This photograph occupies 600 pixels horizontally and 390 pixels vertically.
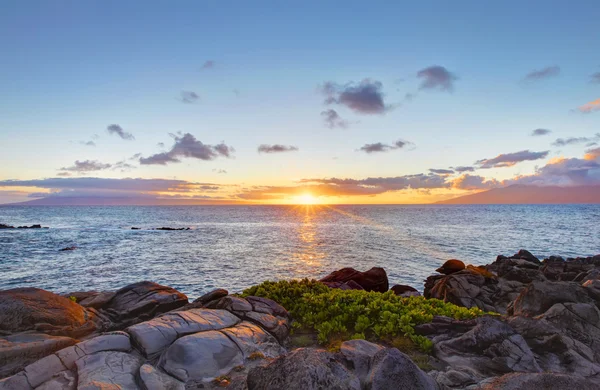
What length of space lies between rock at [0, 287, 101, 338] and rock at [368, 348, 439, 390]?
A: 391 inches

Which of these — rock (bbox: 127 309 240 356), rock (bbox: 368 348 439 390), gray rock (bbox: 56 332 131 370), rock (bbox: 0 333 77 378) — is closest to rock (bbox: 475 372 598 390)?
rock (bbox: 368 348 439 390)

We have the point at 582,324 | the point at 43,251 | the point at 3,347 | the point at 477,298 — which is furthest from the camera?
the point at 43,251

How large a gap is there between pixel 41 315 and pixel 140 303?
11.9 ft

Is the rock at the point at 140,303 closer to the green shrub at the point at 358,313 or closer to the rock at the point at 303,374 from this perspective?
the green shrub at the point at 358,313

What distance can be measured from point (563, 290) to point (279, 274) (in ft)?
85.8

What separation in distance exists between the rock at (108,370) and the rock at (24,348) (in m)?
1.96

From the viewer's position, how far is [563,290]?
13922 millimetres

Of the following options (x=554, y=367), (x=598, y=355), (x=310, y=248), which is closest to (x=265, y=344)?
(x=554, y=367)

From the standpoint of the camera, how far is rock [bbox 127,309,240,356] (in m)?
9.79

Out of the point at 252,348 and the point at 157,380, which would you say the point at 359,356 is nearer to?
the point at 252,348

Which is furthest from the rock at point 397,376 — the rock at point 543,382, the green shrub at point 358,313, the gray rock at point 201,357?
the gray rock at point 201,357

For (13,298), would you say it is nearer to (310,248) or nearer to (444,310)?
(444,310)

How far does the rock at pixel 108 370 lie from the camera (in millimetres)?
7578

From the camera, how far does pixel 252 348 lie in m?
10.1
